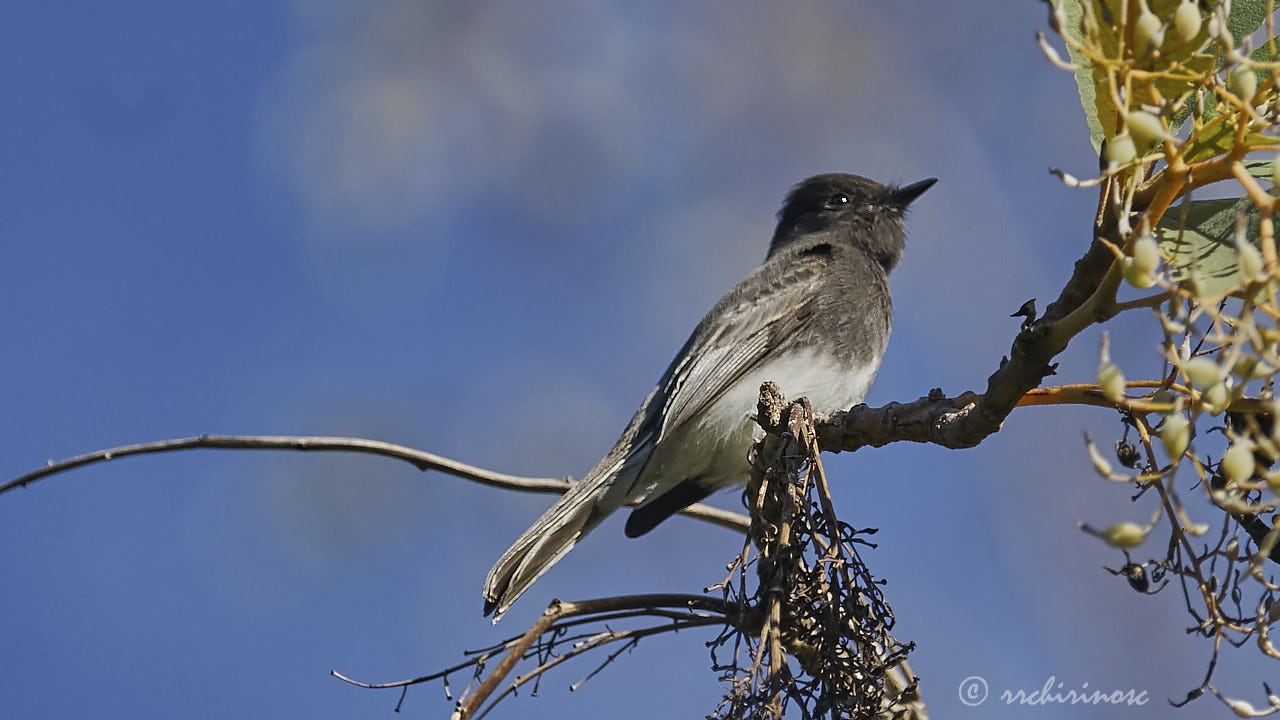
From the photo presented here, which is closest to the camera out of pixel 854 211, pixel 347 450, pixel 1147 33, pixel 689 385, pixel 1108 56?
pixel 1147 33

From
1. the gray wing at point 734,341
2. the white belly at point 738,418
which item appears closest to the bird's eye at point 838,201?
the gray wing at point 734,341

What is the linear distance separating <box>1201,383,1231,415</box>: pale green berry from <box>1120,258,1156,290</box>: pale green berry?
117 millimetres

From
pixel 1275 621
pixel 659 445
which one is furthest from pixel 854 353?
pixel 1275 621

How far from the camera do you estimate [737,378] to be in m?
4.34

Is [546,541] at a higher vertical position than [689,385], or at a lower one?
lower

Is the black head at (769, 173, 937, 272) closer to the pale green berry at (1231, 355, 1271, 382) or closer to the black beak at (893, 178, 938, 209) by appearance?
the black beak at (893, 178, 938, 209)

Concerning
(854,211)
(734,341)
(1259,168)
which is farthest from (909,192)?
(1259,168)

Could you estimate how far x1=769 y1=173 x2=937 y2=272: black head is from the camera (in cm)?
517

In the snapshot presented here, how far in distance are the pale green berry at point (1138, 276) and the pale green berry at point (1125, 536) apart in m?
0.26

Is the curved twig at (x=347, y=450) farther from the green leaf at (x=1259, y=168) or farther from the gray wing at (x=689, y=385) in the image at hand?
the green leaf at (x=1259, y=168)

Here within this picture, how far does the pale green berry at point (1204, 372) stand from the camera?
1.12m

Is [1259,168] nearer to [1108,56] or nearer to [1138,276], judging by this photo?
[1108,56]

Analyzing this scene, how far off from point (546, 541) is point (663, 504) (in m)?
0.86

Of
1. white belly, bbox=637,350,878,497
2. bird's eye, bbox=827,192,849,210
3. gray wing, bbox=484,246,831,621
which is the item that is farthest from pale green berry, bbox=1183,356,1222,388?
bird's eye, bbox=827,192,849,210
